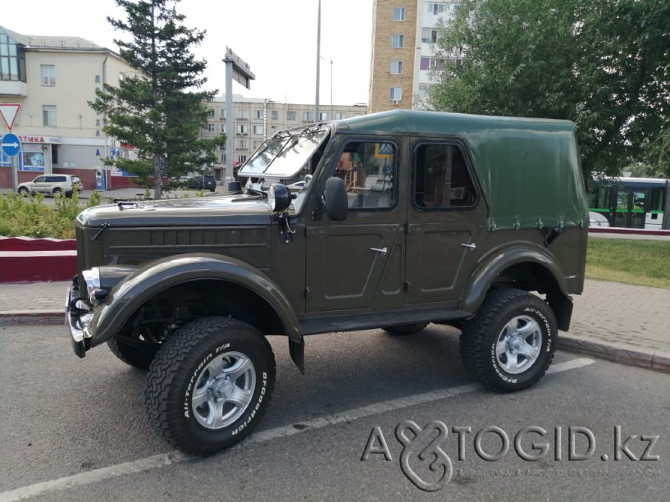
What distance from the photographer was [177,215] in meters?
3.60

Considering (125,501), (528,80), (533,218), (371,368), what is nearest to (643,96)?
(528,80)

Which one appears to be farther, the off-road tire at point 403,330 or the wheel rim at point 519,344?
the off-road tire at point 403,330

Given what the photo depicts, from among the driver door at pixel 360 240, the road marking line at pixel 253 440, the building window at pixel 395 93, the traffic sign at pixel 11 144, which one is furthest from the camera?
the building window at pixel 395 93

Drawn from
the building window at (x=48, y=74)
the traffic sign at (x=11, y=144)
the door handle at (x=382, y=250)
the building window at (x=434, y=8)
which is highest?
the building window at (x=434, y=8)

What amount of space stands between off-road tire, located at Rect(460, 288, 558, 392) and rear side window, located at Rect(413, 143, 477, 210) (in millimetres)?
928

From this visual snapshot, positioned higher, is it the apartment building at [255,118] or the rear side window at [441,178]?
the apartment building at [255,118]

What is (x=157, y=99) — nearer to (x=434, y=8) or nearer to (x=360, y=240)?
(x=360, y=240)

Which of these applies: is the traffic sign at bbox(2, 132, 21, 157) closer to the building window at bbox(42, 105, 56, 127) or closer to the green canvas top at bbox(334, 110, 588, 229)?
the green canvas top at bbox(334, 110, 588, 229)

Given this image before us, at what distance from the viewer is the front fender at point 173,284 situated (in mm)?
3139

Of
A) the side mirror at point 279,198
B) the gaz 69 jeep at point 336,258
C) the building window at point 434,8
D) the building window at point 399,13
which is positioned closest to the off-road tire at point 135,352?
the gaz 69 jeep at point 336,258

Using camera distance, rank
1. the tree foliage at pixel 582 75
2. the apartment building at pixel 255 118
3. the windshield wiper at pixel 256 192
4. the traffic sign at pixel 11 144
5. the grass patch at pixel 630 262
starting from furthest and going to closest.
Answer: the apartment building at pixel 255 118 → the tree foliage at pixel 582 75 → the traffic sign at pixel 11 144 → the grass patch at pixel 630 262 → the windshield wiper at pixel 256 192

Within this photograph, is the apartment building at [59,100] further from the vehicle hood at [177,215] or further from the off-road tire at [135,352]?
the vehicle hood at [177,215]

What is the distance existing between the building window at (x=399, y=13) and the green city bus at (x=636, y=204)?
106 feet

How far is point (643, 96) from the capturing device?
559 inches
